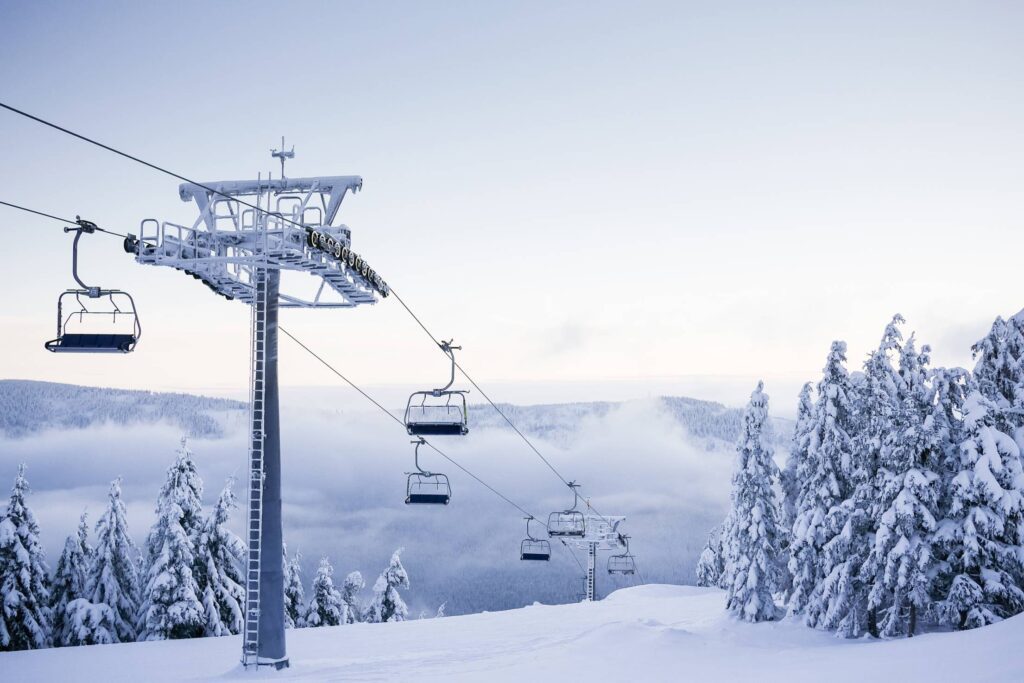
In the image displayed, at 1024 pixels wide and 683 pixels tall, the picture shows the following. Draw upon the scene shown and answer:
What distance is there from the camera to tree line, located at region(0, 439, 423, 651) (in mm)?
40312

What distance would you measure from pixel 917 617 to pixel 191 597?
32.2 m

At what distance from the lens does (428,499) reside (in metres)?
27.4

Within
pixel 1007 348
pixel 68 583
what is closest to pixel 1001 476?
pixel 1007 348

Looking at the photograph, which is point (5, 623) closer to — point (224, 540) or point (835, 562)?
point (224, 540)

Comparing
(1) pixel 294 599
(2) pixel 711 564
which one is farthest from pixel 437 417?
(2) pixel 711 564

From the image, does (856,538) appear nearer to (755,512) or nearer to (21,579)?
(755,512)

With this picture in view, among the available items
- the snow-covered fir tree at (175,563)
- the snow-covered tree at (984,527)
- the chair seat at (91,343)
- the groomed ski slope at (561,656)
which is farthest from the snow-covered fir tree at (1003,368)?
the snow-covered fir tree at (175,563)

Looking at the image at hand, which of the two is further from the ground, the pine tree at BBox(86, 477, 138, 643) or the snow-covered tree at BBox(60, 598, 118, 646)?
the pine tree at BBox(86, 477, 138, 643)

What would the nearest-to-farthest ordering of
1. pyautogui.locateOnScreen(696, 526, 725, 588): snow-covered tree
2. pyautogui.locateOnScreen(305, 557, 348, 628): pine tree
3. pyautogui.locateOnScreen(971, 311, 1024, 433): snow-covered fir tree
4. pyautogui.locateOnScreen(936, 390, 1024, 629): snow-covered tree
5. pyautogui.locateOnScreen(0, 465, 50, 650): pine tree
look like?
pyautogui.locateOnScreen(936, 390, 1024, 629): snow-covered tree, pyautogui.locateOnScreen(971, 311, 1024, 433): snow-covered fir tree, pyautogui.locateOnScreen(0, 465, 50, 650): pine tree, pyautogui.locateOnScreen(305, 557, 348, 628): pine tree, pyautogui.locateOnScreen(696, 526, 725, 588): snow-covered tree

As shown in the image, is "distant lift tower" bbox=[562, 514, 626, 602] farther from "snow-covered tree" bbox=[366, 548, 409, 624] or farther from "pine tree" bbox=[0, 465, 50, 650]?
"pine tree" bbox=[0, 465, 50, 650]

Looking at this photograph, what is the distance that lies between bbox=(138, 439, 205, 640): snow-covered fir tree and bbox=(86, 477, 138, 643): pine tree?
321 centimetres

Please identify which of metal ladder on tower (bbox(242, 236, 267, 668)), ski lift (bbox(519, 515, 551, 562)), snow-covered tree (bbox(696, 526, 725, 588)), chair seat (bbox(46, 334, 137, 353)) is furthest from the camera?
snow-covered tree (bbox(696, 526, 725, 588))

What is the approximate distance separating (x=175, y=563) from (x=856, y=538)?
31.4 metres

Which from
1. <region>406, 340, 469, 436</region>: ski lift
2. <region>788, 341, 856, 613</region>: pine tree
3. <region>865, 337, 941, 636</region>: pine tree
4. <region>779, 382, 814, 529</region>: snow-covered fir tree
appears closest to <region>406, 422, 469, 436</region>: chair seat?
<region>406, 340, 469, 436</region>: ski lift
